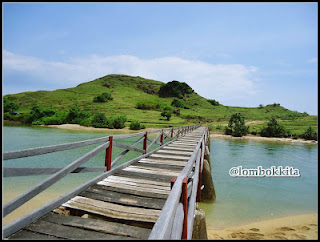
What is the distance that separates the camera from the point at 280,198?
12.6 meters

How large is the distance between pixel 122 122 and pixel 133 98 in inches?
2103

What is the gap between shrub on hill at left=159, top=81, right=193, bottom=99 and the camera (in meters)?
122

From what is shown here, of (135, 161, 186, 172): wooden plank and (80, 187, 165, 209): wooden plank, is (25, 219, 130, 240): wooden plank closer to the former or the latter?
(80, 187, 165, 209): wooden plank

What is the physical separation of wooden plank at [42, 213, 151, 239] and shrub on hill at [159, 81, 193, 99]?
119065 millimetres

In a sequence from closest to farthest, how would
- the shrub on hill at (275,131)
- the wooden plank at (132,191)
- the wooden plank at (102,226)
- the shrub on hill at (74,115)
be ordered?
the wooden plank at (102,226), the wooden plank at (132,191), the shrub on hill at (275,131), the shrub on hill at (74,115)

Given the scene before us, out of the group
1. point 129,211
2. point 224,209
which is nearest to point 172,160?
point 224,209

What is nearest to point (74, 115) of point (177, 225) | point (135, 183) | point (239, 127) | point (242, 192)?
point (239, 127)

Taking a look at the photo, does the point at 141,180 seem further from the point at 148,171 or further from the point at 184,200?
the point at 184,200

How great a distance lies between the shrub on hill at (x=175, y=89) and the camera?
122500 mm

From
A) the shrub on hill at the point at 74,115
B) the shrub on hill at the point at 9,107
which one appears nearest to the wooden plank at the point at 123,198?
the shrub on hill at the point at 74,115

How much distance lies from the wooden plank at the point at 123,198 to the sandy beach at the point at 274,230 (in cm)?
439

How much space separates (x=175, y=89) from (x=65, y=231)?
12189cm

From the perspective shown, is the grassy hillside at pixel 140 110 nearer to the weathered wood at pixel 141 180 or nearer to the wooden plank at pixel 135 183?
the weathered wood at pixel 141 180

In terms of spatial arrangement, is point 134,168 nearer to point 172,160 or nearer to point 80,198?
point 172,160
